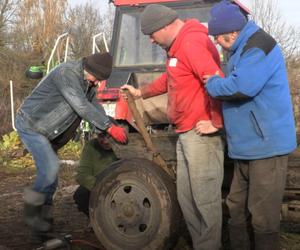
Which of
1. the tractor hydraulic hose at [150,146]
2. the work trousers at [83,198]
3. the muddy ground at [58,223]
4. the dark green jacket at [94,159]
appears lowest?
the muddy ground at [58,223]

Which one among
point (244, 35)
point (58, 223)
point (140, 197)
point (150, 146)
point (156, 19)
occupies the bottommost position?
point (58, 223)

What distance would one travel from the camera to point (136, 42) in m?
8.11

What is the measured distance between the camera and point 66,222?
19.9 ft

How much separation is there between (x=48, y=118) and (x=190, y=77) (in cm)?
148

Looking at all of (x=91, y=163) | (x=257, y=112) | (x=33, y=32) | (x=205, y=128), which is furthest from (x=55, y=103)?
(x=33, y=32)

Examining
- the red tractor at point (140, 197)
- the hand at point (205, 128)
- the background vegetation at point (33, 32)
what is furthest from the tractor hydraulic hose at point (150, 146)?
the background vegetation at point (33, 32)

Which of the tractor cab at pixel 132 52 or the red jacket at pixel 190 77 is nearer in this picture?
the red jacket at pixel 190 77

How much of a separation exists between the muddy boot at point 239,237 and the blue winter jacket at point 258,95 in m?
0.57

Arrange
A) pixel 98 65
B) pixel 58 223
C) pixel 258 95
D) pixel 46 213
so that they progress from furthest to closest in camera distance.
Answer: pixel 58 223
pixel 46 213
pixel 98 65
pixel 258 95

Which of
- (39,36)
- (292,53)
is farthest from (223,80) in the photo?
(39,36)

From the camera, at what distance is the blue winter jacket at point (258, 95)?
3572mm

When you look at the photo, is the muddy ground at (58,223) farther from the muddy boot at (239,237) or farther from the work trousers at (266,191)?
the work trousers at (266,191)

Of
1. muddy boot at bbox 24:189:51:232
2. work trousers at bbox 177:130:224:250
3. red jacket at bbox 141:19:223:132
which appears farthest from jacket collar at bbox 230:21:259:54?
muddy boot at bbox 24:189:51:232

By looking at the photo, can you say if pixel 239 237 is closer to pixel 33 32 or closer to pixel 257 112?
pixel 257 112
